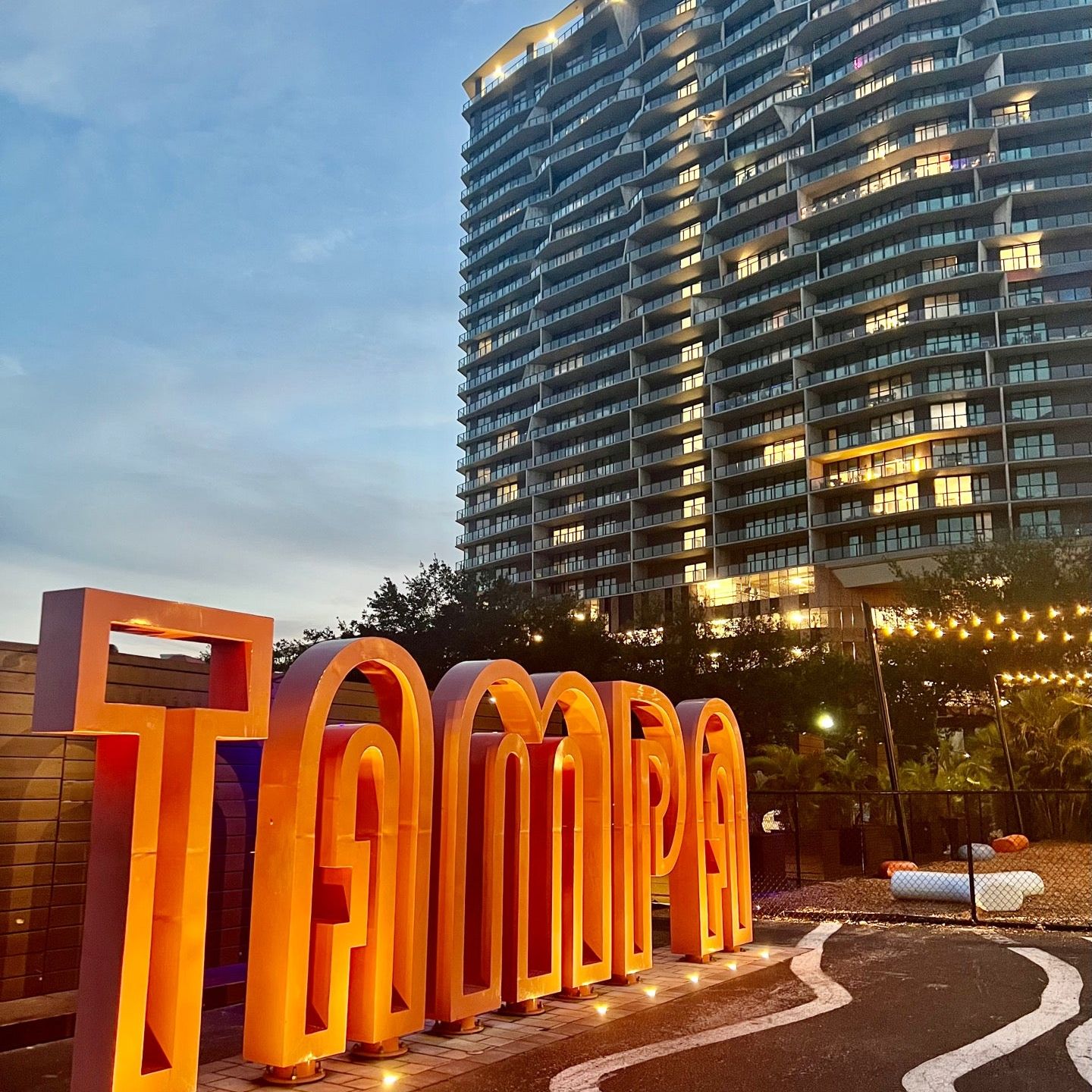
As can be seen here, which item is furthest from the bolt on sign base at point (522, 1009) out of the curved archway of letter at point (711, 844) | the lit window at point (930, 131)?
the lit window at point (930, 131)

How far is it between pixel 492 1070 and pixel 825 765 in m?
21.5

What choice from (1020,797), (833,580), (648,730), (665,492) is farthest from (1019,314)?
(648,730)

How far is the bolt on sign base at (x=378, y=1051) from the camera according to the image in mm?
7117

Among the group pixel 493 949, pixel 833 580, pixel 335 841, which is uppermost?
pixel 833 580

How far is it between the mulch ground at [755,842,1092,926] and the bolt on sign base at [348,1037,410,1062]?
367 inches

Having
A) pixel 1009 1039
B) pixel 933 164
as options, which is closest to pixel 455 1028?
pixel 1009 1039

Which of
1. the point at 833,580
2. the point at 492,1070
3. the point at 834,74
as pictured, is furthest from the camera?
the point at 834,74

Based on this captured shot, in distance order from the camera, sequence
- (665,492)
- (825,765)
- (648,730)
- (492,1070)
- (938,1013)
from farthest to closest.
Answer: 1. (665,492)
2. (825,765)
3. (648,730)
4. (938,1013)
5. (492,1070)

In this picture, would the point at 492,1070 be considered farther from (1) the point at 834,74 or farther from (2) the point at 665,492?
(1) the point at 834,74

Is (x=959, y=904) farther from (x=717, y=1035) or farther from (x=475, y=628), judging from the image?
(x=475, y=628)

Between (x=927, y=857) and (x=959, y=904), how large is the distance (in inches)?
315

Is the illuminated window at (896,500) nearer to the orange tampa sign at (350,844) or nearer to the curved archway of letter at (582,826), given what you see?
the orange tampa sign at (350,844)

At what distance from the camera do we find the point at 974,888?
14.4 meters

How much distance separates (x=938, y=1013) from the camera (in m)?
8.64
